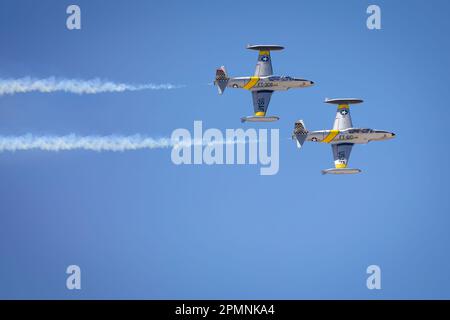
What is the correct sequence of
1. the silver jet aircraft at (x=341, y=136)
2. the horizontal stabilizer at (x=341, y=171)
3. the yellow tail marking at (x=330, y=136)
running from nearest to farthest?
the horizontal stabilizer at (x=341, y=171) < the silver jet aircraft at (x=341, y=136) < the yellow tail marking at (x=330, y=136)

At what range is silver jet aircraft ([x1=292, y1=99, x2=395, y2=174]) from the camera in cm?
9700

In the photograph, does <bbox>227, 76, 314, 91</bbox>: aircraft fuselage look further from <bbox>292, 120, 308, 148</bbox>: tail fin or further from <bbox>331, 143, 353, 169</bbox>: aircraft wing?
<bbox>331, 143, 353, 169</bbox>: aircraft wing

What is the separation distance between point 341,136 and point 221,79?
10065 mm

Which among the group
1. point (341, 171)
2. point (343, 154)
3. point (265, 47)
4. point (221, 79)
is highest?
point (265, 47)

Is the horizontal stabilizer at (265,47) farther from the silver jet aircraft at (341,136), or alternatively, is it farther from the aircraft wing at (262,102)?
the silver jet aircraft at (341,136)

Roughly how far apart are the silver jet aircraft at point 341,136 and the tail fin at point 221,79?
20.3 ft

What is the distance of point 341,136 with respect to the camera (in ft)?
322

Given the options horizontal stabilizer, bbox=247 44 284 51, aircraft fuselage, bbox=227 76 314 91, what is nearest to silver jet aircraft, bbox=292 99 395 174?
aircraft fuselage, bbox=227 76 314 91

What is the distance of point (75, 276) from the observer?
321 ft

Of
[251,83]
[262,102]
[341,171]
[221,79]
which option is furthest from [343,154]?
[221,79]

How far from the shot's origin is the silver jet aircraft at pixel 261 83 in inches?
3866

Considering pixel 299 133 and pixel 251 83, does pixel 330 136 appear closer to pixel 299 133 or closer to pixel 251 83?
pixel 299 133

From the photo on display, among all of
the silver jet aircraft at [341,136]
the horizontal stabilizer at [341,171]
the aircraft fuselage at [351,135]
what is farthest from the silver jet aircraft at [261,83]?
the horizontal stabilizer at [341,171]
